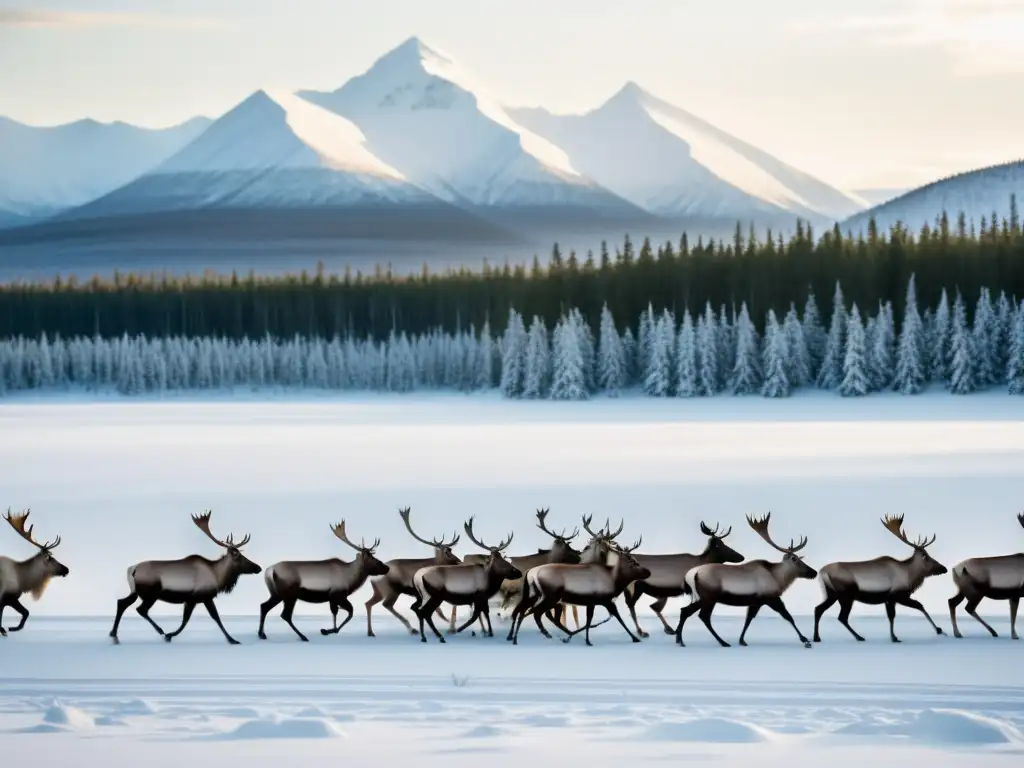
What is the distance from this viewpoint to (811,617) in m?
15.7

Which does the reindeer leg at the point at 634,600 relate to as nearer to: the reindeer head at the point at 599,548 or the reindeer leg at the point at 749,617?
the reindeer head at the point at 599,548

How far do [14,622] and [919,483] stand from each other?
21127 mm

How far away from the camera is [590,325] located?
108m

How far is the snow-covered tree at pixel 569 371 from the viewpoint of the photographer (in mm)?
94188

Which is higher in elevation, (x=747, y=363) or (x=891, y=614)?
(x=747, y=363)

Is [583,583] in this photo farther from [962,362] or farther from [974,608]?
[962,362]

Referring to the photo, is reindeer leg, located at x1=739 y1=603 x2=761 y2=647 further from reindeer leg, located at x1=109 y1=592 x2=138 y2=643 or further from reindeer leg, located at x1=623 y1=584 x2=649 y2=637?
reindeer leg, located at x1=109 y1=592 x2=138 y2=643

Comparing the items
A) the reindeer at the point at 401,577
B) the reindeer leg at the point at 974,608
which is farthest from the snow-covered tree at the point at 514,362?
the reindeer leg at the point at 974,608

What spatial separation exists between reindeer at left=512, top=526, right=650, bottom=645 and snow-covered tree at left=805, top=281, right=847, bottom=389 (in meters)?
75.9

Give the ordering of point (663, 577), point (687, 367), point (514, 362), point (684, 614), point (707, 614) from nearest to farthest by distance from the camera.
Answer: point (684, 614) < point (707, 614) < point (663, 577) < point (687, 367) < point (514, 362)

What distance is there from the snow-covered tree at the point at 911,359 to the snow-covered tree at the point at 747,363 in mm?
8366

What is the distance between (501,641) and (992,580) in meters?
4.62

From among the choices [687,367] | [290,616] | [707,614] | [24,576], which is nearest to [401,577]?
[290,616]

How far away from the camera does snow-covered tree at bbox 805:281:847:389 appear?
88438 millimetres
